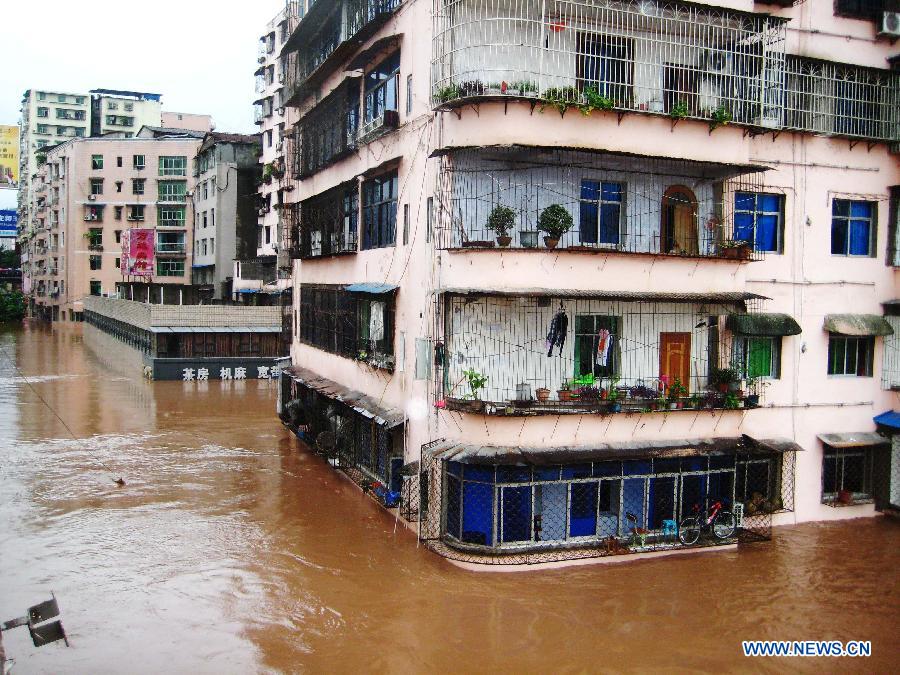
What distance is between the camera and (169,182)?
7262 cm

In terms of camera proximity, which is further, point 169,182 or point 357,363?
point 169,182

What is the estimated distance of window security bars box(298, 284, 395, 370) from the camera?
1975 cm

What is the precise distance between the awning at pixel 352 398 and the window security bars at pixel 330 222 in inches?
157

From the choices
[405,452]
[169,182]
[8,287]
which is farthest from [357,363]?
[8,287]

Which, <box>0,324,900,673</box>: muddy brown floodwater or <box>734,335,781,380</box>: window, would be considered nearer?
<box>0,324,900,673</box>: muddy brown floodwater

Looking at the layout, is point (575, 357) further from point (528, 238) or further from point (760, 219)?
point (760, 219)

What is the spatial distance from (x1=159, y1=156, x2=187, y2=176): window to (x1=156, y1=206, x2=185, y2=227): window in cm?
309

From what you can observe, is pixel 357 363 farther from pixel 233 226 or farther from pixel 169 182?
pixel 169 182

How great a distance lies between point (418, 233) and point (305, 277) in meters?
11.3

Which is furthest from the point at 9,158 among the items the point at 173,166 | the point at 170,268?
the point at 170,268

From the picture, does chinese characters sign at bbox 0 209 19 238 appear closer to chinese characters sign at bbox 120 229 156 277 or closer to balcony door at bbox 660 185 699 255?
chinese characters sign at bbox 120 229 156 277

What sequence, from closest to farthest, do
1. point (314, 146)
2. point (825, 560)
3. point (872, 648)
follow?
point (872, 648)
point (825, 560)
point (314, 146)

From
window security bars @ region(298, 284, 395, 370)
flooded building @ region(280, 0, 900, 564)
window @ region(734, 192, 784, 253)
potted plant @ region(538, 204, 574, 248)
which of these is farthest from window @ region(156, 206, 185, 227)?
potted plant @ region(538, 204, 574, 248)

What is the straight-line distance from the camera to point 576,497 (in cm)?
1603
